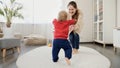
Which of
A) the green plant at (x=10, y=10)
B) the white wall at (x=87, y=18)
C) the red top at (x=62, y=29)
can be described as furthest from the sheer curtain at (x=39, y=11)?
the red top at (x=62, y=29)

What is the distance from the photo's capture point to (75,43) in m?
3.23

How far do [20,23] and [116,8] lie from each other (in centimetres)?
383

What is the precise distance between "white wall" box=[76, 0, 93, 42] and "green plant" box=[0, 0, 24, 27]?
2401 millimetres

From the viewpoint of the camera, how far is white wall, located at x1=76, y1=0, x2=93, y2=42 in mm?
6926

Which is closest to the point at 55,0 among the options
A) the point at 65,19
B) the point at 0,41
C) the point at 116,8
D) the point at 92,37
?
the point at 92,37

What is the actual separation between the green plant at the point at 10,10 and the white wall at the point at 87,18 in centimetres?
240

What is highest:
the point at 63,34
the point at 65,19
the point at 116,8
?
the point at 116,8

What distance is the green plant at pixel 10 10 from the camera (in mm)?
7182

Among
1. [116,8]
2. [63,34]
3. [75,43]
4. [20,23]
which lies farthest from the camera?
[20,23]

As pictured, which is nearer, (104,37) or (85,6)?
(104,37)

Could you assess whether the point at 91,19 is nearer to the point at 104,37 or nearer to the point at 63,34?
the point at 104,37

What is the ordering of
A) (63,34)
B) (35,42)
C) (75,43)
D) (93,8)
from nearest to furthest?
(63,34) < (75,43) < (35,42) < (93,8)

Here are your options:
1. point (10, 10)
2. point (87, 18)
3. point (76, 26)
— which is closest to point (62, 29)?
point (76, 26)

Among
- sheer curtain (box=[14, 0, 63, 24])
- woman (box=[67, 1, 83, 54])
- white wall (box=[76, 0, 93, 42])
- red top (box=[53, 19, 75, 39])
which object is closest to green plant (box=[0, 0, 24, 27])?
sheer curtain (box=[14, 0, 63, 24])
